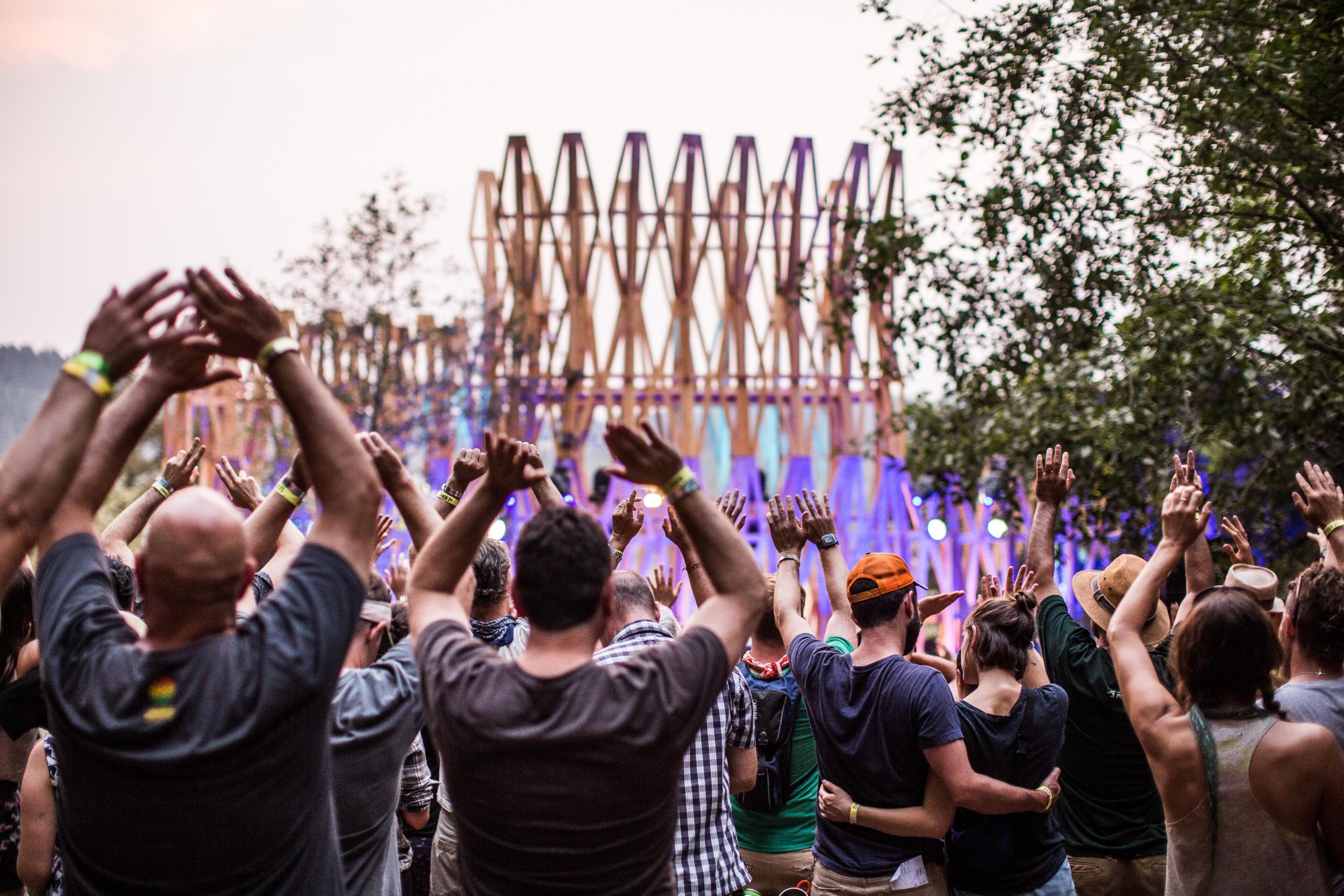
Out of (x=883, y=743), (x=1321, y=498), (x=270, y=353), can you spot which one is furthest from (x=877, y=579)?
(x=270, y=353)

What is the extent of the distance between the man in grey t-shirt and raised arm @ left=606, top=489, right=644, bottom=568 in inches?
51.7

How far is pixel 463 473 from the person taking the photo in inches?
129

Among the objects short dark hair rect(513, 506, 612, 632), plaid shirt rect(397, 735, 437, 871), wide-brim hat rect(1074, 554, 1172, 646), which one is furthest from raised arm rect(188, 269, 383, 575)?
wide-brim hat rect(1074, 554, 1172, 646)

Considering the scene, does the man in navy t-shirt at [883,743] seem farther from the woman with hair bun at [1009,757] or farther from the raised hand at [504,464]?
the raised hand at [504,464]

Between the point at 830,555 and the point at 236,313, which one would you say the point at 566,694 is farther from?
the point at 830,555

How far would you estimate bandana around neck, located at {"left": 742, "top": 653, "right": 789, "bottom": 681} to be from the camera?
13.9ft

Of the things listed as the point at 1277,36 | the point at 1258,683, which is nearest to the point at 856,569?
the point at 1258,683

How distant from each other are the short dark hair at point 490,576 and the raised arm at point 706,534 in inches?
68.1

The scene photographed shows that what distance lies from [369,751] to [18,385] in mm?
17043

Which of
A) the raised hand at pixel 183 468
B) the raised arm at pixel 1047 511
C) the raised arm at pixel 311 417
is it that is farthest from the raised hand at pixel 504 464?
the raised arm at pixel 1047 511

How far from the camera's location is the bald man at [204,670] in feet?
6.14

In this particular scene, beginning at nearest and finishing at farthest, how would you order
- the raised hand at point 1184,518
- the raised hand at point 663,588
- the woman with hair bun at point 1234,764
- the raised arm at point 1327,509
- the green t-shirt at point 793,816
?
the woman with hair bun at point 1234,764 < the raised hand at point 1184,518 < the raised arm at point 1327,509 < the green t-shirt at point 793,816 < the raised hand at point 663,588

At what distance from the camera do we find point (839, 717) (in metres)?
3.45

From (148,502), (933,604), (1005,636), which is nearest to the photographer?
(1005,636)
